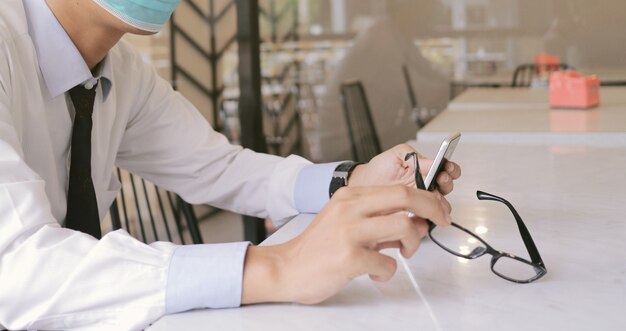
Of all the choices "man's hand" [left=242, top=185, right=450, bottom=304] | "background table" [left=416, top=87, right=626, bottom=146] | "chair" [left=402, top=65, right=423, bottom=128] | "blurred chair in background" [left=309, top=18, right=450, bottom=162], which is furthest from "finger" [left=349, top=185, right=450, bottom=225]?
"chair" [left=402, top=65, right=423, bottom=128]

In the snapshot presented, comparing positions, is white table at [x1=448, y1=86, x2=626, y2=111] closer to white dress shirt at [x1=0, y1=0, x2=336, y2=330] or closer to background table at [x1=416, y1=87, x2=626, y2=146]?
background table at [x1=416, y1=87, x2=626, y2=146]

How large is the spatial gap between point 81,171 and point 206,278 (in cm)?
50

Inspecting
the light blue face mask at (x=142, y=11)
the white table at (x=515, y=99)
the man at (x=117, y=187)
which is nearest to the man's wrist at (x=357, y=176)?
the man at (x=117, y=187)

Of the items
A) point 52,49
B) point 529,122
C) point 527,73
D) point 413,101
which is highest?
point 52,49

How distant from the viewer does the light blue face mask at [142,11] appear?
1137mm

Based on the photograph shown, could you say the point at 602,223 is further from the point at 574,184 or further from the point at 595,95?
the point at 595,95

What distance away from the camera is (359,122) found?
3752 mm

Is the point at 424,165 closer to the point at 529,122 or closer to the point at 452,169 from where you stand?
the point at 452,169

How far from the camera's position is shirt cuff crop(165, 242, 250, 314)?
0.81 meters

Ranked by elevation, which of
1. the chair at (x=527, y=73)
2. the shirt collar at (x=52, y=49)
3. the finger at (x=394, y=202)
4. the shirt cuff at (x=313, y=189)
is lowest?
the chair at (x=527, y=73)

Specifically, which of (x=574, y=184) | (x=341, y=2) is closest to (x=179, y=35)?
(x=341, y=2)

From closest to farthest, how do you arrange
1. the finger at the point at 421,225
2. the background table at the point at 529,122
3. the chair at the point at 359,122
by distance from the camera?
the finger at the point at 421,225
the background table at the point at 529,122
the chair at the point at 359,122

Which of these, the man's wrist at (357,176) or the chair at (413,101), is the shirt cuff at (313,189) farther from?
the chair at (413,101)

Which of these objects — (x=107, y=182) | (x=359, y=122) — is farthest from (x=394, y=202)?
(x=359, y=122)
